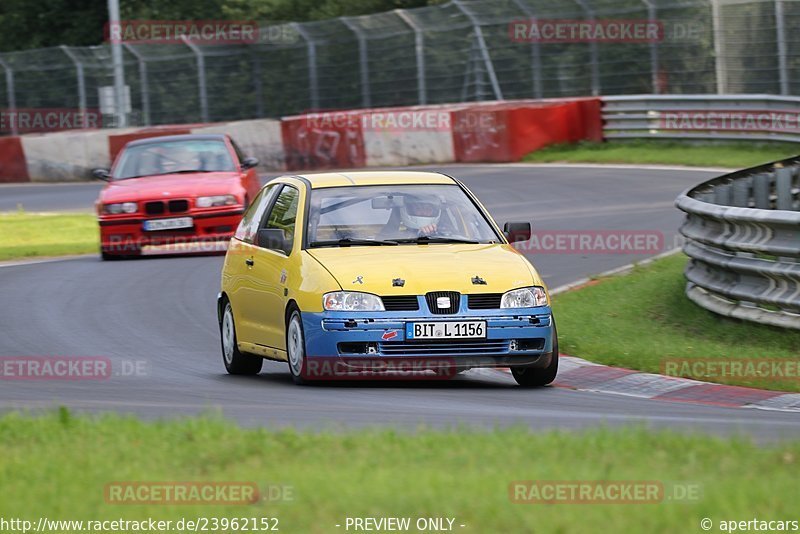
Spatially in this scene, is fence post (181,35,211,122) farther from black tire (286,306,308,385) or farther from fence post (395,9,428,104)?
black tire (286,306,308,385)

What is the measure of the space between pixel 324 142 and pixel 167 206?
49.8 feet

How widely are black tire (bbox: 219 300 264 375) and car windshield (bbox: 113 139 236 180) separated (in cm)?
932

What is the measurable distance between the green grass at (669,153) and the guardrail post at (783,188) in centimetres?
1255

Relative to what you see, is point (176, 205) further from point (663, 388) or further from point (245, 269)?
point (663, 388)

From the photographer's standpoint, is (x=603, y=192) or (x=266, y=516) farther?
(x=603, y=192)

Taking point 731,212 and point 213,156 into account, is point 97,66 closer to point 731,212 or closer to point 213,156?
point 213,156

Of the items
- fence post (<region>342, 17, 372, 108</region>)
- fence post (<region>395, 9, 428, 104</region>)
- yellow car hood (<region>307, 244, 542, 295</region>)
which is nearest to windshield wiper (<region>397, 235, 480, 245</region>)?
yellow car hood (<region>307, 244, 542, 295</region>)

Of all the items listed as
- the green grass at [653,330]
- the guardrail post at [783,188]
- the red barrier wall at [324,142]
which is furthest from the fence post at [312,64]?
the guardrail post at [783,188]

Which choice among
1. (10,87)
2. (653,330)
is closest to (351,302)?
(653,330)

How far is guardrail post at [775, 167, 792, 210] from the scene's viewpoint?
14.9 m

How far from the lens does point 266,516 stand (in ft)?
17.8

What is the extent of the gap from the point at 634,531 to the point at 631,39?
1140 inches

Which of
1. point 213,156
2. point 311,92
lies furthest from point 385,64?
point 213,156

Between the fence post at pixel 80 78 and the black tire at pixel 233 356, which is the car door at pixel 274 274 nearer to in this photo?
the black tire at pixel 233 356
